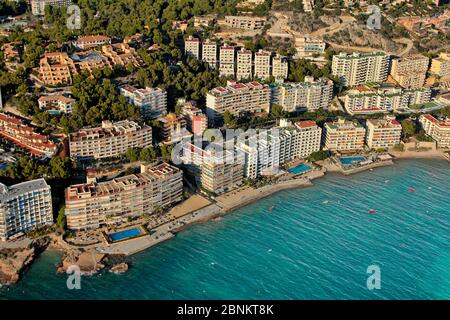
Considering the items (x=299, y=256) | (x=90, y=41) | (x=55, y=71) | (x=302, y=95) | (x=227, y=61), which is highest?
(x=90, y=41)

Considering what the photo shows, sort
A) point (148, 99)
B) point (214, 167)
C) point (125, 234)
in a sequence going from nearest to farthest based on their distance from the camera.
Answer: point (125, 234)
point (214, 167)
point (148, 99)

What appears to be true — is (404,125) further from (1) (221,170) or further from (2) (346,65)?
(1) (221,170)

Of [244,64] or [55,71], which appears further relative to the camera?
[244,64]

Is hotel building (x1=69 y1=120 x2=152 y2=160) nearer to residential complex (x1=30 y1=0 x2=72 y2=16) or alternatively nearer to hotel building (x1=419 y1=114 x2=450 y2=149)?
hotel building (x1=419 y1=114 x2=450 y2=149)

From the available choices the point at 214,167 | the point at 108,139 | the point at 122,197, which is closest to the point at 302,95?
the point at 214,167

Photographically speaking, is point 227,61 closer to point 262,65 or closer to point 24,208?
point 262,65

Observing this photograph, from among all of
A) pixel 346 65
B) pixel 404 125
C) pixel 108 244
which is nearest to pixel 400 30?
pixel 346 65

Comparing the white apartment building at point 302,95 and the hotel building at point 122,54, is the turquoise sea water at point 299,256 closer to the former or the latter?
the white apartment building at point 302,95
